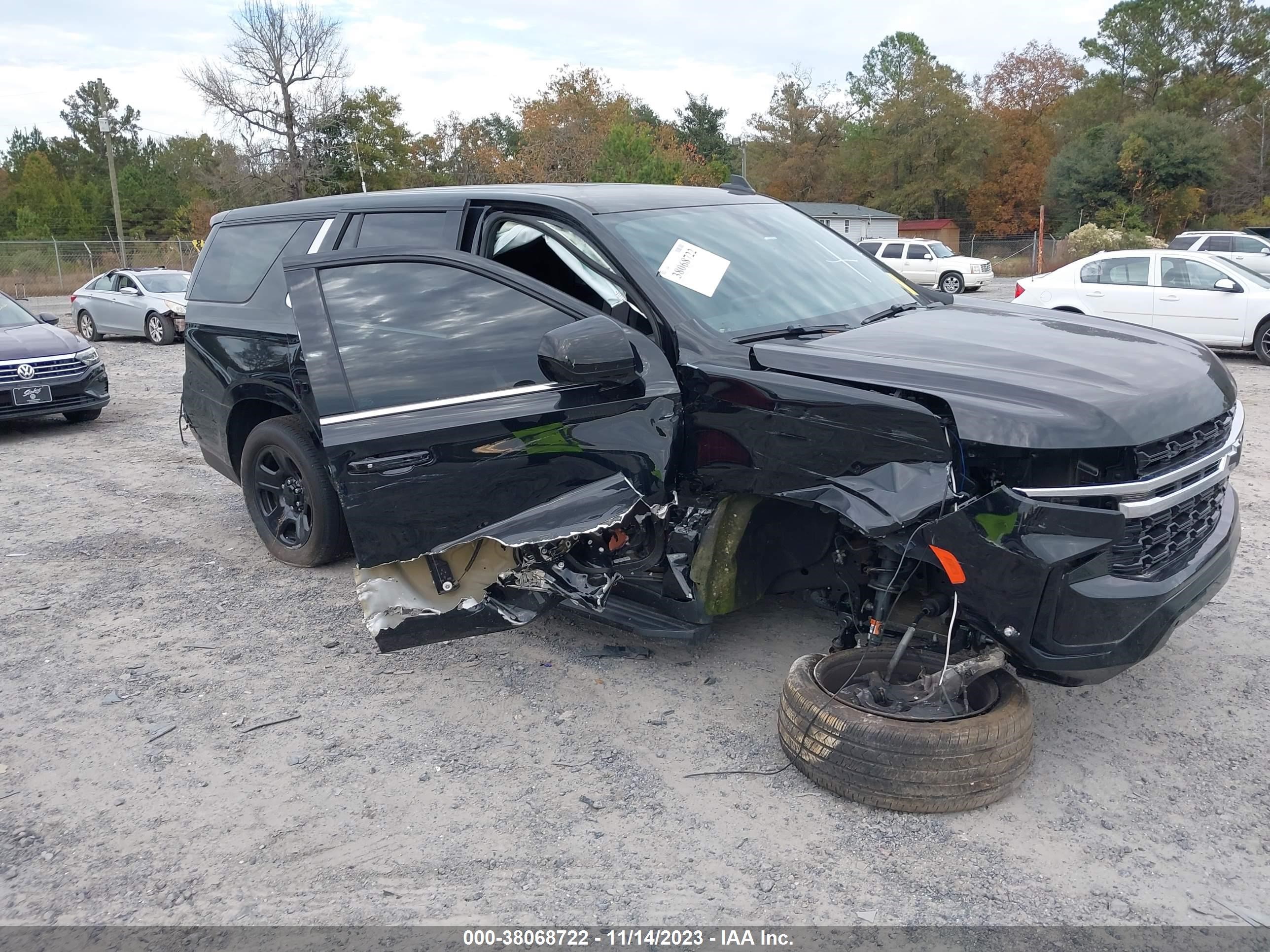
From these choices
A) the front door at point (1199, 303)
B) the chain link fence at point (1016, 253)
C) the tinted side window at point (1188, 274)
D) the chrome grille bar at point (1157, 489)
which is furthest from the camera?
the chain link fence at point (1016, 253)

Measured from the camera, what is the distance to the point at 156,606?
516 centimetres

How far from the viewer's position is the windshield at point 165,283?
18531mm

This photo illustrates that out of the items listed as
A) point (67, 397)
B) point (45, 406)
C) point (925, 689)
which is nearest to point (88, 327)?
point (67, 397)

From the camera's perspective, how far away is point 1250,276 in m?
13.0

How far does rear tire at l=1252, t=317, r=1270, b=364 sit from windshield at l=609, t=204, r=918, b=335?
400 inches

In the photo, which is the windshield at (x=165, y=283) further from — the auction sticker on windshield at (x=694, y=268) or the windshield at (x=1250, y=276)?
the windshield at (x=1250, y=276)

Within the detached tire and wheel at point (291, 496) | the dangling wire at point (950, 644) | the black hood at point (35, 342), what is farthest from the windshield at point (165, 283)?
the dangling wire at point (950, 644)

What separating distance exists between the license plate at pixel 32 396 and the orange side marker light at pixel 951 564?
369 inches

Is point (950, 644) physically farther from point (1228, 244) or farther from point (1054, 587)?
point (1228, 244)

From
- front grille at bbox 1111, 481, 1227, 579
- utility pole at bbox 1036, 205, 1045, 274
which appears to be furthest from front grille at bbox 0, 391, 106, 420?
utility pole at bbox 1036, 205, 1045, 274

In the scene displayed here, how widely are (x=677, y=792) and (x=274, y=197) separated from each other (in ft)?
156

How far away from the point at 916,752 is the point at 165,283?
62.7 feet

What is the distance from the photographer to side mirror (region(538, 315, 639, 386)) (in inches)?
135

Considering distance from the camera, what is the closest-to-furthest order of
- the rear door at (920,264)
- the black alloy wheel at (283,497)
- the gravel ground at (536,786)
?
1. the gravel ground at (536,786)
2. the black alloy wheel at (283,497)
3. the rear door at (920,264)
